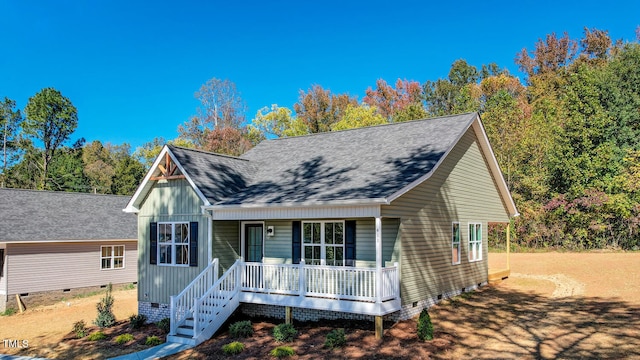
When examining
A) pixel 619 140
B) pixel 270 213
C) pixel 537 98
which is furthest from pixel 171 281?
pixel 537 98

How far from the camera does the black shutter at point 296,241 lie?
15488mm

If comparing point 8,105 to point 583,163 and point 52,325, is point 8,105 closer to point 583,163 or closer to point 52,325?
point 52,325

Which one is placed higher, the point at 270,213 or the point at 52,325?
the point at 270,213

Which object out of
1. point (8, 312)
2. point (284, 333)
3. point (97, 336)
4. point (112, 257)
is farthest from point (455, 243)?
point (8, 312)

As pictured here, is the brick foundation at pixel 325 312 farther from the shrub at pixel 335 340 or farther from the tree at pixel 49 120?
the tree at pixel 49 120

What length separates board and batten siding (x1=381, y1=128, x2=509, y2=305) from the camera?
14055mm

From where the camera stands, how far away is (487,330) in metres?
12.5

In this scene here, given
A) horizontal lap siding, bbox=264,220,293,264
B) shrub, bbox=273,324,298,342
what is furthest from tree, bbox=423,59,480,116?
shrub, bbox=273,324,298,342

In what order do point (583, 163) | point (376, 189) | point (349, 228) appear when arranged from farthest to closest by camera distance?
point (583, 163), point (349, 228), point (376, 189)

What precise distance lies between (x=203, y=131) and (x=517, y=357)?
45.1 meters

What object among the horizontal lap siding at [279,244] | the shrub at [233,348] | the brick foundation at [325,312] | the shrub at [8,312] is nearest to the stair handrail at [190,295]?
the brick foundation at [325,312]

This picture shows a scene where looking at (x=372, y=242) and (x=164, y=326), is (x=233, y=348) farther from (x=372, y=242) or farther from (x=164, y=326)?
(x=372, y=242)

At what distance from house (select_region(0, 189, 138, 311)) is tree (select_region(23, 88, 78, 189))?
84.4ft

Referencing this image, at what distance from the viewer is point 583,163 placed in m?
31.5
